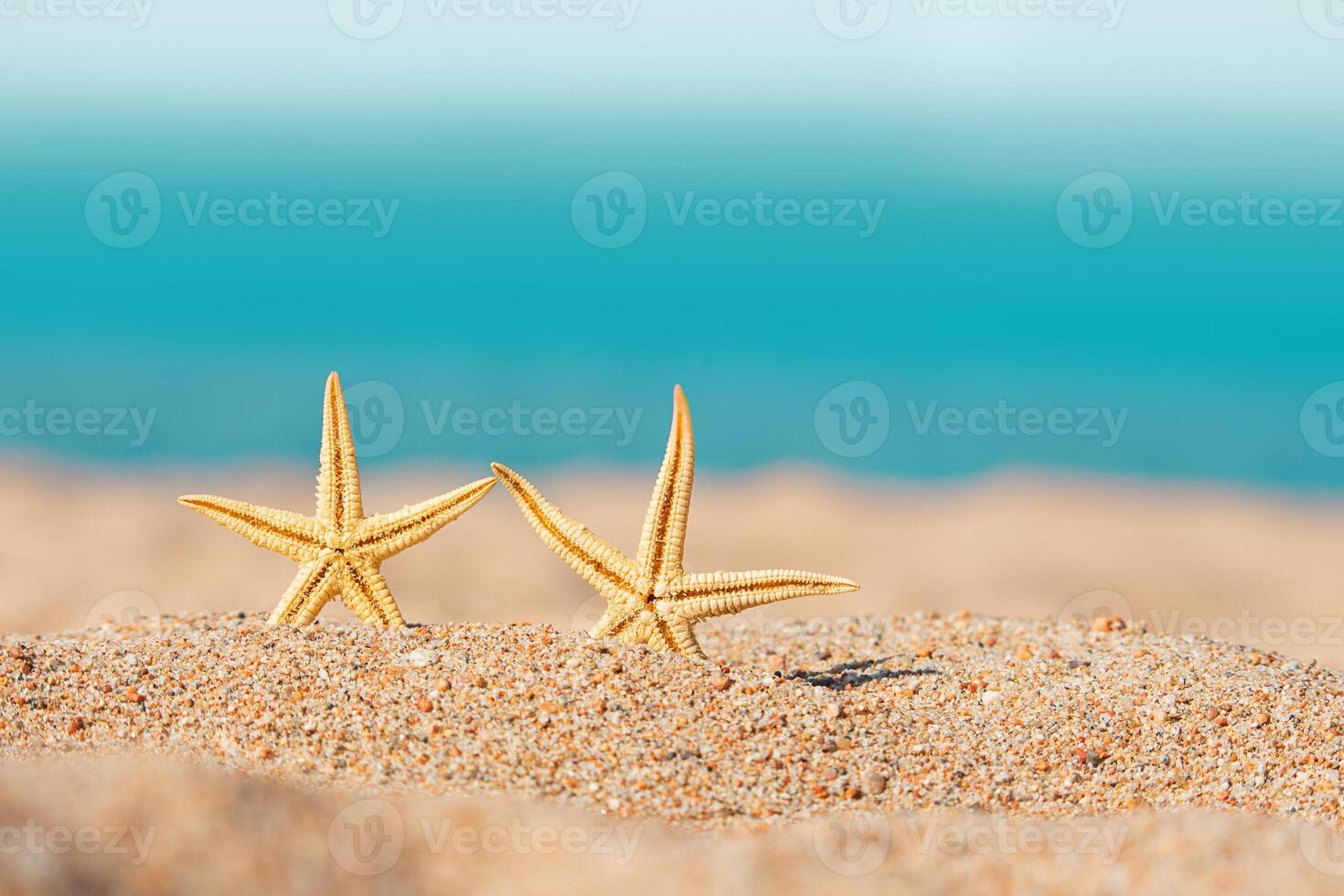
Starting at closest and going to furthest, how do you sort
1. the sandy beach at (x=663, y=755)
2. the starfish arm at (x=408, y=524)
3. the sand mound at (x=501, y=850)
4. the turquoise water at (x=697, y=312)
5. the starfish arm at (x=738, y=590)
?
the sand mound at (x=501, y=850)
the sandy beach at (x=663, y=755)
the starfish arm at (x=738, y=590)
the starfish arm at (x=408, y=524)
the turquoise water at (x=697, y=312)

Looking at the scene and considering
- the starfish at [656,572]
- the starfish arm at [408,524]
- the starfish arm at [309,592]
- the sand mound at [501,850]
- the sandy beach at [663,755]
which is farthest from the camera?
the starfish arm at [309,592]

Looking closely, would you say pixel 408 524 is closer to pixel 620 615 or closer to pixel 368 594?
pixel 368 594

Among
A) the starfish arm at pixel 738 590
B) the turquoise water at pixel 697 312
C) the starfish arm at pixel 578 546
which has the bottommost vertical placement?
the starfish arm at pixel 738 590

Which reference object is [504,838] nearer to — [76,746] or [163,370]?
[76,746]

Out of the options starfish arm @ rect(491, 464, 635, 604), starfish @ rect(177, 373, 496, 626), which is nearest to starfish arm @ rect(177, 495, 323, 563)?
starfish @ rect(177, 373, 496, 626)

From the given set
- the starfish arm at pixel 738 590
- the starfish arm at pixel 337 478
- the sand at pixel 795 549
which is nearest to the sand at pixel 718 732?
the starfish arm at pixel 738 590

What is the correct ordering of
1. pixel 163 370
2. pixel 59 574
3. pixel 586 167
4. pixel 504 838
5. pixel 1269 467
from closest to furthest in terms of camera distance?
1. pixel 504 838
2. pixel 59 574
3. pixel 1269 467
4. pixel 163 370
5. pixel 586 167

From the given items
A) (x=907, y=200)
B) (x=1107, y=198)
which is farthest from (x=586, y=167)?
(x=1107, y=198)

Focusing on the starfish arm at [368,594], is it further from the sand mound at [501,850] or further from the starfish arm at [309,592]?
the sand mound at [501,850]
